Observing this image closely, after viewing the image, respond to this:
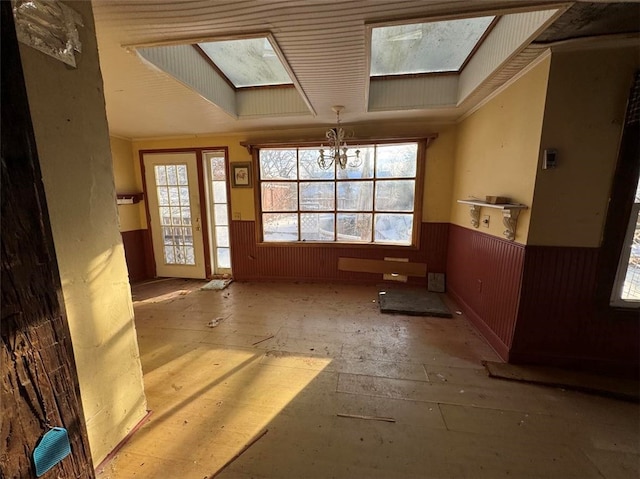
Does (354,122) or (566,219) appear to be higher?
(354,122)

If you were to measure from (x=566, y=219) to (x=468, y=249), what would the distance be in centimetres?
111

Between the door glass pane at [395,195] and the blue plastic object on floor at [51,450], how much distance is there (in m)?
3.48

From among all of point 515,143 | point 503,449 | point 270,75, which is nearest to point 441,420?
point 503,449

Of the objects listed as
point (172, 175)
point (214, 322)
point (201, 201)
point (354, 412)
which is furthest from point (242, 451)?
point (172, 175)

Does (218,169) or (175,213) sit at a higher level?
(218,169)

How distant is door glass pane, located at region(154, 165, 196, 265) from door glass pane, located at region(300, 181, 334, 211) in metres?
1.83

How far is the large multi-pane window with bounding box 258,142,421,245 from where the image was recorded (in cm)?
360

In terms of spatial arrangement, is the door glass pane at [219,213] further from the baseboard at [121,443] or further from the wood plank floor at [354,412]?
the baseboard at [121,443]

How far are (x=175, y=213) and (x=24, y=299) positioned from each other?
3.59 meters

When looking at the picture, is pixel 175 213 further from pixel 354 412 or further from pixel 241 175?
pixel 354 412

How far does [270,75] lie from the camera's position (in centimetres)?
257

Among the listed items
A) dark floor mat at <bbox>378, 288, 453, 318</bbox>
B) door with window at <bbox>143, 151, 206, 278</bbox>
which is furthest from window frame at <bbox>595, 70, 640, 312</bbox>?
door with window at <bbox>143, 151, 206, 278</bbox>

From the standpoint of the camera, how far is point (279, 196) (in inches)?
154

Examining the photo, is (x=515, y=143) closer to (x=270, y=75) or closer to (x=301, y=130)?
(x=270, y=75)
